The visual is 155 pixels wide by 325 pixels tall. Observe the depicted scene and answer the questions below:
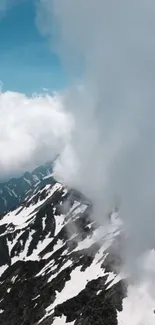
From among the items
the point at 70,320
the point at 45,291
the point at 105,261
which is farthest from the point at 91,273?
the point at 70,320

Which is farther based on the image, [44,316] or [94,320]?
[44,316]

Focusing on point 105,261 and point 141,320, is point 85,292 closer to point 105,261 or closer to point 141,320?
point 105,261

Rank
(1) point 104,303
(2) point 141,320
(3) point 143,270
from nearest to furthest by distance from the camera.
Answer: (2) point 141,320, (1) point 104,303, (3) point 143,270

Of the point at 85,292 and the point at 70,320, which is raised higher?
the point at 85,292

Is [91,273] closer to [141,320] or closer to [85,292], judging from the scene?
[85,292]

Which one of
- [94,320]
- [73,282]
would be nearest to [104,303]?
[94,320]

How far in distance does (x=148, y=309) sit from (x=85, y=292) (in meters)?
33.0

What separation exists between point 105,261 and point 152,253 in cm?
2066

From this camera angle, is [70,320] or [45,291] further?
[45,291]

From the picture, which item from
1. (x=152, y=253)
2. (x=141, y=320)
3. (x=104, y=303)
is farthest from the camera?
(x=152, y=253)

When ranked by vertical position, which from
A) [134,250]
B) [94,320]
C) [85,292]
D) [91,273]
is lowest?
[94,320]

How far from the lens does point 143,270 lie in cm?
17312

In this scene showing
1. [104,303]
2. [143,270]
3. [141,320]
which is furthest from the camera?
[143,270]

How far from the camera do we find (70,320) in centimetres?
15950
